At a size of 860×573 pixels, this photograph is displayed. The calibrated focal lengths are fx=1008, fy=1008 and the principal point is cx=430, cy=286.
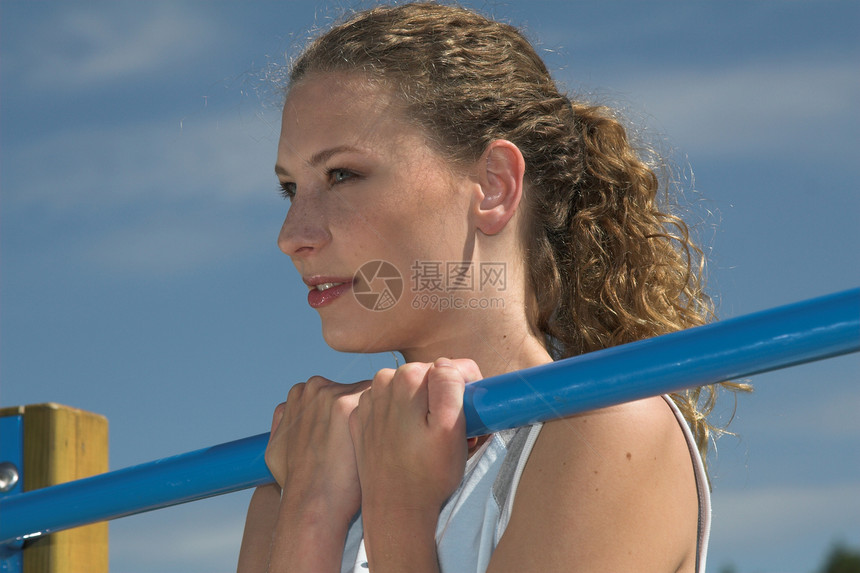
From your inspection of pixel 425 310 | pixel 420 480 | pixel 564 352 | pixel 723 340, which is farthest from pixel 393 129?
Result: pixel 723 340

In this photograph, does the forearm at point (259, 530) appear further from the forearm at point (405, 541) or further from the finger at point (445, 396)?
the finger at point (445, 396)

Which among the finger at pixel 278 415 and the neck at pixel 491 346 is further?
the neck at pixel 491 346

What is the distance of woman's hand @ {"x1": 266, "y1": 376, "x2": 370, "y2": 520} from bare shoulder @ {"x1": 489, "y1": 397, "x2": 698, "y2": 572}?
0.66ft

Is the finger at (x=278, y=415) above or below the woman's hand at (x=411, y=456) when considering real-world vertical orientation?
above

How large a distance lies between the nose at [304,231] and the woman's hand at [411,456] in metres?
0.35

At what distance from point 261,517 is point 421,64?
753 mm

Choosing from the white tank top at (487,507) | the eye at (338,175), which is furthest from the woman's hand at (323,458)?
the eye at (338,175)

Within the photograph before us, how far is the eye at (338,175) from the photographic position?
1.48 metres

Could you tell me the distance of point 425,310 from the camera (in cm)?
149

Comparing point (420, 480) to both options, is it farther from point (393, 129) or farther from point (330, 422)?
point (393, 129)

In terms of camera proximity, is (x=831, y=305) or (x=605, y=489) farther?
(x=605, y=489)

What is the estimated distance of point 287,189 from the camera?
1662mm

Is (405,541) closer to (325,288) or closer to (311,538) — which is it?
(311,538)

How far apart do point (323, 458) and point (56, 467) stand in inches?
23.3
